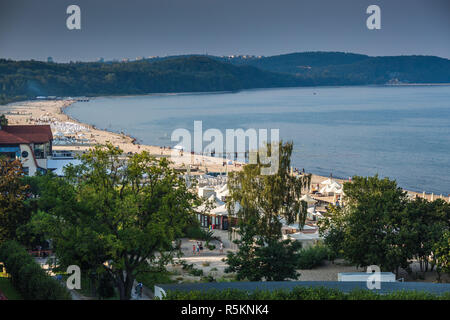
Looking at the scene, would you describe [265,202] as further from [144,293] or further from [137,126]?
→ [137,126]

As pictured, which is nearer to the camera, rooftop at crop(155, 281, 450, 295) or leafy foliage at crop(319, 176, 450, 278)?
rooftop at crop(155, 281, 450, 295)

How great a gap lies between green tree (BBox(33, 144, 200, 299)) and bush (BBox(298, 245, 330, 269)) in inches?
289

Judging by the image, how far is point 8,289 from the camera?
54.1 feet

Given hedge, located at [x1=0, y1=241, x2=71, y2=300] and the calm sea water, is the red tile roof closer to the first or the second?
hedge, located at [x1=0, y1=241, x2=71, y2=300]

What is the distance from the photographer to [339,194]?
125 ft

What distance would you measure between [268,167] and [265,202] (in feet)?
4.67

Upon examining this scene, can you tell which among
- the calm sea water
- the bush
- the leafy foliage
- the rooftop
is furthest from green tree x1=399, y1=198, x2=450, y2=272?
the calm sea water

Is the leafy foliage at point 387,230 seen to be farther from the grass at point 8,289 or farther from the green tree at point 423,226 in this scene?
the grass at point 8,289

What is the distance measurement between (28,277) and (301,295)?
8.63 meters

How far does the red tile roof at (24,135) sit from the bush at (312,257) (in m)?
18.6

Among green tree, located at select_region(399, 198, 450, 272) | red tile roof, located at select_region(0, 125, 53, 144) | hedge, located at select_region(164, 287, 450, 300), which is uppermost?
red tile roof, located at select_region(0, 125, 53, 144)

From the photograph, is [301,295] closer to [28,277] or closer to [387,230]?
[28,277]

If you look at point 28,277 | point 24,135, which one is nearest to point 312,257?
point 28,277

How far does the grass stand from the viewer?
15.8m
